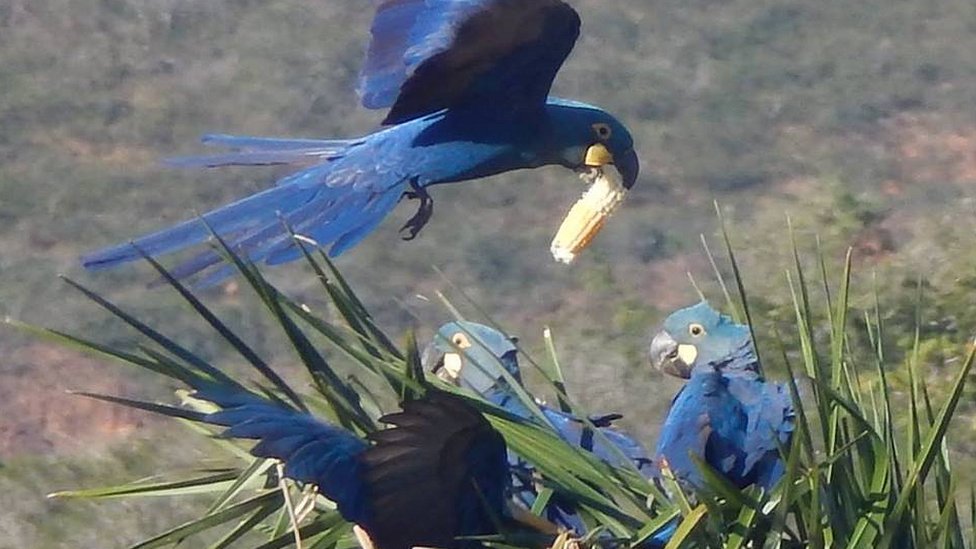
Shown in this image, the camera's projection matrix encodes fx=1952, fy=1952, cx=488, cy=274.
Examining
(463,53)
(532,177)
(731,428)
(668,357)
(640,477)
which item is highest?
(463,53)

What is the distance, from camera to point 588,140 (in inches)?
107

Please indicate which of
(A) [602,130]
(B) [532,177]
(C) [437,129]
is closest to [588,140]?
(A) [602,130]

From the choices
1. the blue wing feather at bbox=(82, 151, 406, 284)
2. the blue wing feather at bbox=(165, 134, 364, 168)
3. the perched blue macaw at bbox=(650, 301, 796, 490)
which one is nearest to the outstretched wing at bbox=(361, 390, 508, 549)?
the blue wing feather at bbox=(82, 151, 406, 284)

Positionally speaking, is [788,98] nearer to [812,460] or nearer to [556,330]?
[556,330]

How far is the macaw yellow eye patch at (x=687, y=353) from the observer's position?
3.38 metres

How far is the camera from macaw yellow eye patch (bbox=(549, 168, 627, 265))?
2.65 metres

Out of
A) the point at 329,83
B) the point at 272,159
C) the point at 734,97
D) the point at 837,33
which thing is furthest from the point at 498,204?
the point at 272,159

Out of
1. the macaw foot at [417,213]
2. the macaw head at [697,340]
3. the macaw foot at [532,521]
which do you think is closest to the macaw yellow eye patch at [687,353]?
the macaw head at [697,340]

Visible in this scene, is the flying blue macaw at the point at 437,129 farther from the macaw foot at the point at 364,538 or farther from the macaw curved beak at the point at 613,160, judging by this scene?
the macaw foot at the point at 364,538

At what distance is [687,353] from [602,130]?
780mm

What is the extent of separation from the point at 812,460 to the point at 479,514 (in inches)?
16.3

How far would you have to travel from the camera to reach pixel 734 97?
13992 mm

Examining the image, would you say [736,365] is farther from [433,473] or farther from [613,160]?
[433,473]

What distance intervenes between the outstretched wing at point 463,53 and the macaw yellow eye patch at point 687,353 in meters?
0.77
